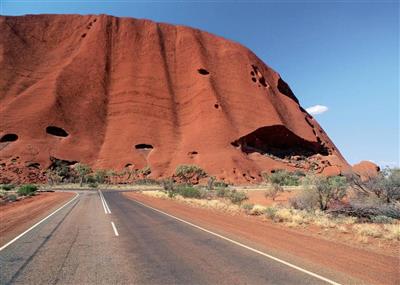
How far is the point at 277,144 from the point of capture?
325 ft

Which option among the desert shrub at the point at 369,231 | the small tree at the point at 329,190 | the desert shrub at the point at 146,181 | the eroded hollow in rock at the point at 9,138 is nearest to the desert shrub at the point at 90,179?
the desert shrub at the point at 146,181

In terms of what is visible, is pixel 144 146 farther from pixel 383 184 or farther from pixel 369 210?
pixel 369 210

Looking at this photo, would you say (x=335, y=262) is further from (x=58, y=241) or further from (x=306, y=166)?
(x=306, y=166)

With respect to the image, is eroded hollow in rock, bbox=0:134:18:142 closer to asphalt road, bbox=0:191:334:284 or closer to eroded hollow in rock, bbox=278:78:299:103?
eroded hollow in rock, bbox=278:78:299:103

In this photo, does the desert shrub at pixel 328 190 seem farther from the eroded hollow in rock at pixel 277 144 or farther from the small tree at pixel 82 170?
the eroded hollow in rock at pixel 277 144

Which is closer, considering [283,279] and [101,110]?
[283,279]

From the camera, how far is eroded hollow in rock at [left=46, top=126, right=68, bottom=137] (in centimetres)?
8567

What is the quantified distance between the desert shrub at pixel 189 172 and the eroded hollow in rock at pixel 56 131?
92.5ft

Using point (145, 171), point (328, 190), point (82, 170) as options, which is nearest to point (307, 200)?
point (328, 190)

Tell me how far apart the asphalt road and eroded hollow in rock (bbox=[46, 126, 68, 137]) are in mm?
77803

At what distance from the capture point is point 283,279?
6.71 meters

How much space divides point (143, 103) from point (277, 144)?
34401 mm

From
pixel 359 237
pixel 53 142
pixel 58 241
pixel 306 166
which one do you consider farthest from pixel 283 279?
pixel 306 166

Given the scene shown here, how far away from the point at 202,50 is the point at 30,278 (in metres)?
103
